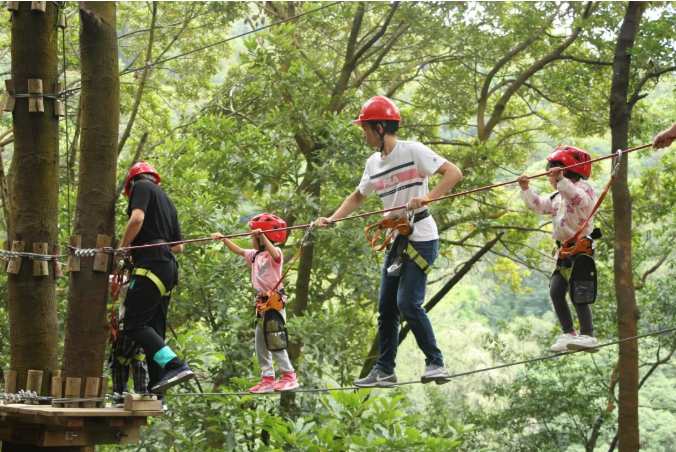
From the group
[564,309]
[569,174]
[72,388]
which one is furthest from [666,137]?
[72,388]

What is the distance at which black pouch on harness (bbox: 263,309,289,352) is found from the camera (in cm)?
511

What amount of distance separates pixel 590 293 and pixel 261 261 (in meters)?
2.11

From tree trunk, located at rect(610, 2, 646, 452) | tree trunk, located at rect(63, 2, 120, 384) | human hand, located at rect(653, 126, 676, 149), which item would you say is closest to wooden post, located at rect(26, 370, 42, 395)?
tree trunk, located at rect(63, 2, 120, 384)

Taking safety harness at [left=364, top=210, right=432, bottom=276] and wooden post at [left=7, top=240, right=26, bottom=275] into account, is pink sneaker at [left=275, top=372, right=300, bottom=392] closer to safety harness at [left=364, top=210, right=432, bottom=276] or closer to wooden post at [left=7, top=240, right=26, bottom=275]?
safety harness at [left=364, top=210, right=432, bottom=276]

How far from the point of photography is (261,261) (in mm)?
5195

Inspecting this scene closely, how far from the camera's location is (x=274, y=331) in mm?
5121

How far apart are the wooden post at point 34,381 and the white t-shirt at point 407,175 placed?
101 inches

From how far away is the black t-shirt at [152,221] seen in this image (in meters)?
4.61

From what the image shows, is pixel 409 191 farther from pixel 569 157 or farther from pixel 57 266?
pixel 57 266

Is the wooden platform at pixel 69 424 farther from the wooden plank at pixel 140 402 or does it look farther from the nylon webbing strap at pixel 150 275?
the nylon webbing strap at pixel 150 275

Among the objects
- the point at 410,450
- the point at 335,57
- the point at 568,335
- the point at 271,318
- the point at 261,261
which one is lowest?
the point at 410,450

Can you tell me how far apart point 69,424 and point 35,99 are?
2380mm

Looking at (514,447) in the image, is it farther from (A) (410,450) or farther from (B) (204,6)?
(B) (204,6)

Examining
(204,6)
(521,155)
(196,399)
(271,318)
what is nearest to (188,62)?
(204,6)
